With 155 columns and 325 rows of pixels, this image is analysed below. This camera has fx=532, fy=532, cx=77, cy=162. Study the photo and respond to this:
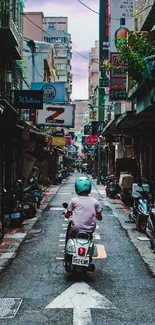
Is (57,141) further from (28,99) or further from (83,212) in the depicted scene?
(83,212)

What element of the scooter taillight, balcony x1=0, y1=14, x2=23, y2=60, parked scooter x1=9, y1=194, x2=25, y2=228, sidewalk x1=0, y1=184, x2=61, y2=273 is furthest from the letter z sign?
the scooter taillight

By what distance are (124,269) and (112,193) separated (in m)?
19.3

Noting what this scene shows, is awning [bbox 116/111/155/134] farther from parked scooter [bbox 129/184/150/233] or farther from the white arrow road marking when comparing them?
the white arrow road marking

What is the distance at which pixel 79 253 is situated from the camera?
8383 mm

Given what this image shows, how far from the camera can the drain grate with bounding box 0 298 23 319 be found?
6.68m

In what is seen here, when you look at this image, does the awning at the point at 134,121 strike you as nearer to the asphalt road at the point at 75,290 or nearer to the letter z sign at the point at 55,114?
the letter z sign at the point at 55,114

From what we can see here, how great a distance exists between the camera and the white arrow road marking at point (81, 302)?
21.6ft

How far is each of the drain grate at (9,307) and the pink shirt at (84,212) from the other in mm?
1917

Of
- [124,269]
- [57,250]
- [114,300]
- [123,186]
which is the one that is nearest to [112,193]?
[123,186]

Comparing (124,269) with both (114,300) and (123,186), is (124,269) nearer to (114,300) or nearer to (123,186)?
(114,300)

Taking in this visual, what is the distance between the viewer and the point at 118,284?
8461 millimetres

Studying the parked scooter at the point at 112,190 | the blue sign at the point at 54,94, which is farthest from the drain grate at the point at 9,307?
the parked scooter at the point at 112,190

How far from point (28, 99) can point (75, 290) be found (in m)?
11.1

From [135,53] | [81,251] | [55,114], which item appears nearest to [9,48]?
[55,114]
